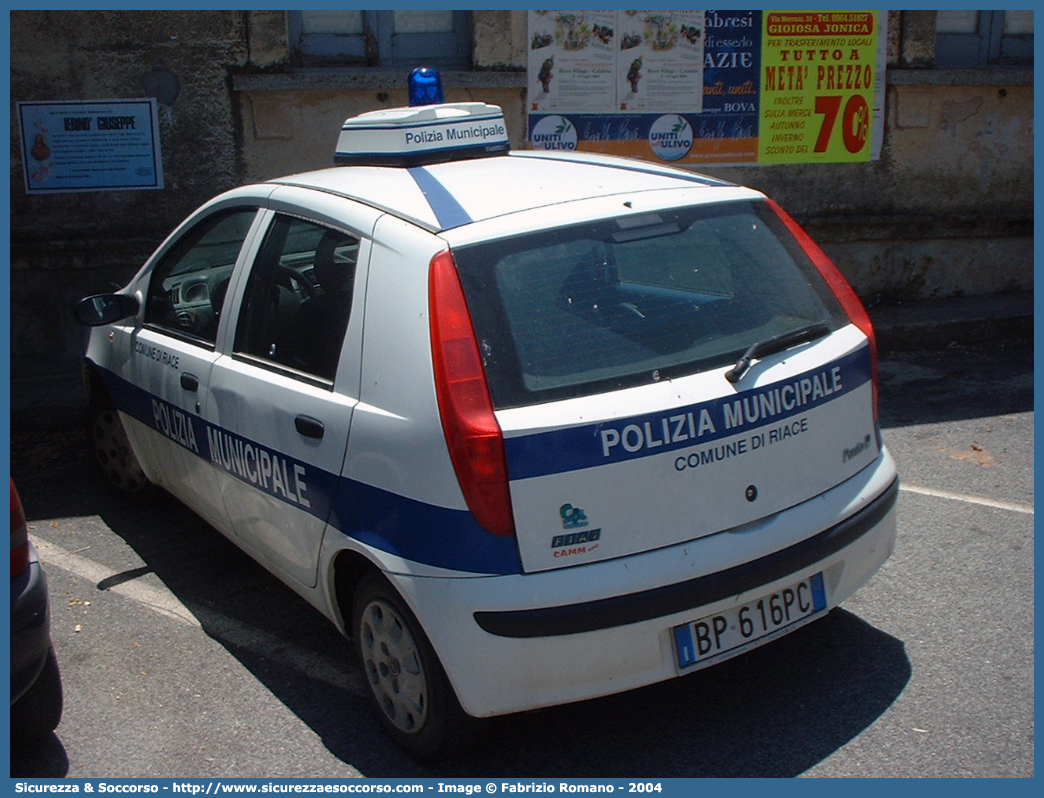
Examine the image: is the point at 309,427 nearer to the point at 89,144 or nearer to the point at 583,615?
Result: the point at 583,615

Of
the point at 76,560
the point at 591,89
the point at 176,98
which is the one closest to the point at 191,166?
the point at 176,98

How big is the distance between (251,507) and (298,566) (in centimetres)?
34

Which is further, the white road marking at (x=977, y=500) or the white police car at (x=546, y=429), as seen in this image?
the white road marking at (x=977, y=500)

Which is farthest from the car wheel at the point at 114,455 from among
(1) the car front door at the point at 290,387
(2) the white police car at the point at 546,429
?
(2) the white police car at the point at 546,429

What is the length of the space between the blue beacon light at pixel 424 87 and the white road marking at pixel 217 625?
2513 mm

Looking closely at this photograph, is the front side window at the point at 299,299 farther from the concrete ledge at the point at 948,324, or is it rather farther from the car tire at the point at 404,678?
the concrete ledge at the point at 948,324

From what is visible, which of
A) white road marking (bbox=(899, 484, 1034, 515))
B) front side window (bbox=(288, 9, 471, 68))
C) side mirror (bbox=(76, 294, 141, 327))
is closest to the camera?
side mirror (bbox=(76, 294, 141, 327))

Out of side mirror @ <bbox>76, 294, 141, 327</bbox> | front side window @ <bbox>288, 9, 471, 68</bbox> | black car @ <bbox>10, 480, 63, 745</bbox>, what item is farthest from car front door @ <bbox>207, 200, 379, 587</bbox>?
front side window @ <bbox>288, 9, 471, 68</bbox>

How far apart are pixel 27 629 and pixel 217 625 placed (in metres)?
1.19

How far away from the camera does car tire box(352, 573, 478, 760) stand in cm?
300

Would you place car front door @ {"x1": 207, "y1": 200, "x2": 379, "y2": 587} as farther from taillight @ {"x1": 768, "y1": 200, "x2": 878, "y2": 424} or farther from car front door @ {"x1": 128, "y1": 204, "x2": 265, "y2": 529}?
taillight @ {"x1": 768, "y1": 200, "x2": 878, "y2": 424}

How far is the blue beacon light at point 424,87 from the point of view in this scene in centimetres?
500

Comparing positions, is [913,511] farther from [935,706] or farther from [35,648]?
[35,648]

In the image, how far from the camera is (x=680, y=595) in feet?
9.41
